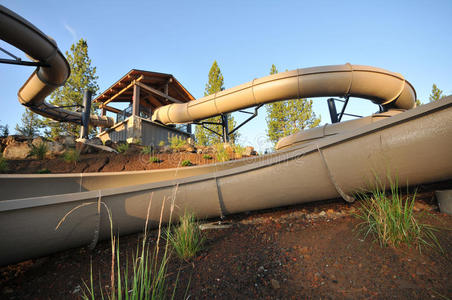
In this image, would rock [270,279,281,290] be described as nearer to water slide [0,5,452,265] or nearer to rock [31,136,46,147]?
water slide [0,5,452,265]

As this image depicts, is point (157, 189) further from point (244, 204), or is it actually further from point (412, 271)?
point (412, 271)

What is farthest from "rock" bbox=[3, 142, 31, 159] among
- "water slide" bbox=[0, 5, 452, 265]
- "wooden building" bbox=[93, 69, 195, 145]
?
"water slide" bbox=[0, 5, 452, 265]

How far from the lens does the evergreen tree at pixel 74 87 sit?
53.5 feet

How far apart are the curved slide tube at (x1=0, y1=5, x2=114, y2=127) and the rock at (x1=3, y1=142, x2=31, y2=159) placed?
6.34 ft

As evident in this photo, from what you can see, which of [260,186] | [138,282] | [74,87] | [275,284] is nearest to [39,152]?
[138,282]

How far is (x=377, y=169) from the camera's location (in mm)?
1860

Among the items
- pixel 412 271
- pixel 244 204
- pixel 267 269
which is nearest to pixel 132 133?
pixel 244 204

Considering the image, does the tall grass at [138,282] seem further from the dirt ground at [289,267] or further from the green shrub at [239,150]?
the green shrub at [239,150]

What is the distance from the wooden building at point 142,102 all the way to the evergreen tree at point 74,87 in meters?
6.06

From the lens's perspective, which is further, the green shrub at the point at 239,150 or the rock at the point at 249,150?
the rock at the point at 249,150

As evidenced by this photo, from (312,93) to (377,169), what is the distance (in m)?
4.27

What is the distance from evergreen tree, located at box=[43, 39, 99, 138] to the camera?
53.5ft

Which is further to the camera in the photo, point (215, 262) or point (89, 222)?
point (89, 222)

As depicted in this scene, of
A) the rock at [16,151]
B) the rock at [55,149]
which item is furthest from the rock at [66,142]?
the rock at [16,151]
